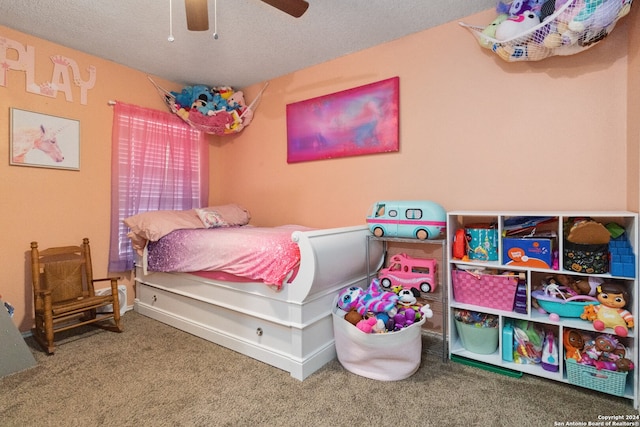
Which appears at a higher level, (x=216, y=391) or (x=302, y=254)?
(x=302, y=254)

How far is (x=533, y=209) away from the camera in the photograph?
2084 millimetres

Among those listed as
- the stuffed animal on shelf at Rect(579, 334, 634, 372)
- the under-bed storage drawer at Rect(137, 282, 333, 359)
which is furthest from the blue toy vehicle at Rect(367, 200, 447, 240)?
the stuffed animal on shelf at Rect(579, 334, 634, 372)

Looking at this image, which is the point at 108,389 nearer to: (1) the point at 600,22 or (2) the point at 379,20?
(2) the point at 379,20

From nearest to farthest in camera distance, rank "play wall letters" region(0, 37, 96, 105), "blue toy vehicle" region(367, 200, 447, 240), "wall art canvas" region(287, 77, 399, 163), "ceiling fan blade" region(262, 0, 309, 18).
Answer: "ceiling fan blade" region(262, 0, 309, 18) < "blue toy vehicle" region(367, 200, 447, 240) < "play wall letters" region(0, 37, 96, 105) < "wall art canvas" region(287, 77, 399, 163)

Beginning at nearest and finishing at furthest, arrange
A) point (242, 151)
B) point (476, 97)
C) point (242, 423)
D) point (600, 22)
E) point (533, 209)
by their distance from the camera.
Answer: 1. point (242, 423)
2. point (600, 22)
3. point (533, 209)
4. point (476, 97)
5. point (242, 151)

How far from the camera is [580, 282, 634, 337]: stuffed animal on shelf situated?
1579mm

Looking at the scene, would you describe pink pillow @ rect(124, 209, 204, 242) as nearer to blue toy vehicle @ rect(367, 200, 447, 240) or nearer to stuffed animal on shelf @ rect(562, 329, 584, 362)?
blue toy vehicle @ rect(367, 200, 447, 240)

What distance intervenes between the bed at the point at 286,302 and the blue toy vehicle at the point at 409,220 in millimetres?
158

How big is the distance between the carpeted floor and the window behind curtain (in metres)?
1.28

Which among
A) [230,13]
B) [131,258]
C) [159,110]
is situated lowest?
[131,258]

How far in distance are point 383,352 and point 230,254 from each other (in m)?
1.19

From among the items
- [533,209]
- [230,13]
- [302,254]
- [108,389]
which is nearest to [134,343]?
[108,389]

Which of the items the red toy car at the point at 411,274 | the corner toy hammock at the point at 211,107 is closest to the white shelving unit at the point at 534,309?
the red toy car at the point at 411,274

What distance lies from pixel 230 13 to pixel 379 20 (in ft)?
3.52
